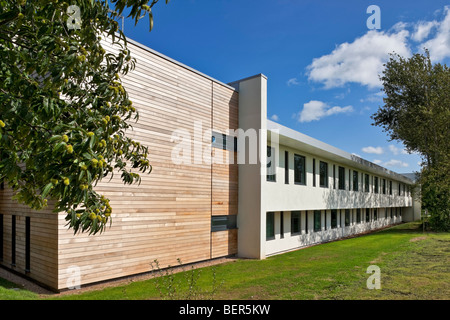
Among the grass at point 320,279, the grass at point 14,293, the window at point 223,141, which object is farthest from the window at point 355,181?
the grass at point 14,293

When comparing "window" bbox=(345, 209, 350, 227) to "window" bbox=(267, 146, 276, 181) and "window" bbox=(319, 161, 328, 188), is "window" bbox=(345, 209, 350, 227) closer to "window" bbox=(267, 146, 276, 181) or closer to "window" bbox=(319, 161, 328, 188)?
"window" bbox=(319, 161, 328, 188)

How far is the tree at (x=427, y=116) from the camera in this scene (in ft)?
74.0

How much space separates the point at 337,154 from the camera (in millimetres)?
18828

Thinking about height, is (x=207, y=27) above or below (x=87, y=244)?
above

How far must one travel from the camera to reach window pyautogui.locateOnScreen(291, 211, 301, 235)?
653 inches

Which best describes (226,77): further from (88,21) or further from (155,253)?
(88,21)

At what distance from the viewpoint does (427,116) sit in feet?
74.5

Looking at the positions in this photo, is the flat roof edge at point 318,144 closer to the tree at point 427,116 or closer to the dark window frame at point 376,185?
the tree at point 427,116

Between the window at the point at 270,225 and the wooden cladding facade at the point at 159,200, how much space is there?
2253 millimetres

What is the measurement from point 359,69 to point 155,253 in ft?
34.2

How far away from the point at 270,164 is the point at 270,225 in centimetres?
284

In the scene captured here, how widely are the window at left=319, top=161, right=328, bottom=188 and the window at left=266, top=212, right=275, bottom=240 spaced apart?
581 cm

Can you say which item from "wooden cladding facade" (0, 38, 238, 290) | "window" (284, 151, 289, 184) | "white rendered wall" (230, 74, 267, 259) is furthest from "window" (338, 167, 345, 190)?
"wooden cladding facade" (0, 38, 238, 290)
